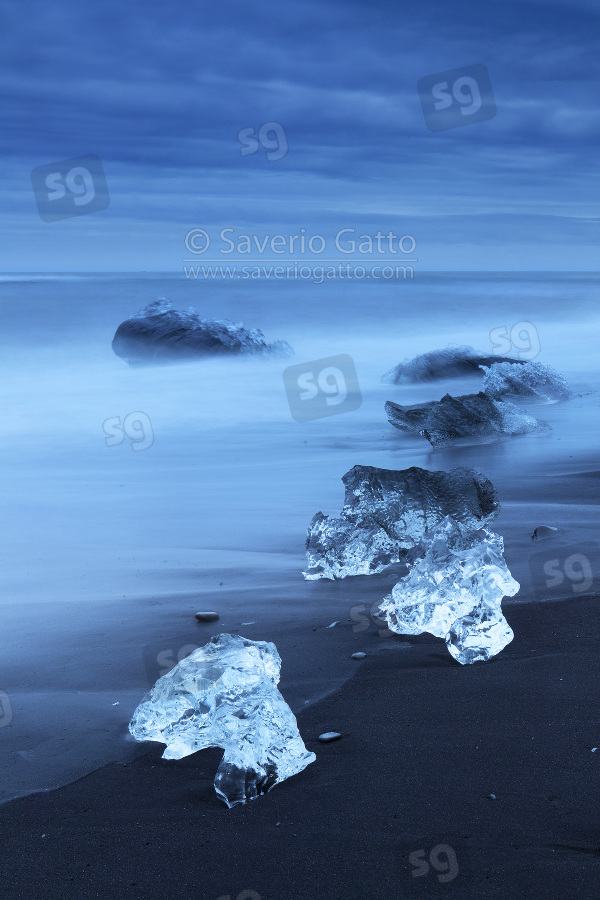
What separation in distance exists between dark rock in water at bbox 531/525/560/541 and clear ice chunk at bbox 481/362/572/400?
5.69 metres

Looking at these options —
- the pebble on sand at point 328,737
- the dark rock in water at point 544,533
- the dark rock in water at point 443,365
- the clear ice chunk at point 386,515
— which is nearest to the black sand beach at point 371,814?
the pebble on sand at point 328,737

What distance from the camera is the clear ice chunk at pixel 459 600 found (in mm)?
3268

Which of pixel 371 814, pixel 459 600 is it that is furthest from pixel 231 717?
pixel 459 600

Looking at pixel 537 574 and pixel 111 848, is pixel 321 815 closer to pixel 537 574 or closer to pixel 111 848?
pixel 111 848

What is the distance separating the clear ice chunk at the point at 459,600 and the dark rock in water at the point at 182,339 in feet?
44.4

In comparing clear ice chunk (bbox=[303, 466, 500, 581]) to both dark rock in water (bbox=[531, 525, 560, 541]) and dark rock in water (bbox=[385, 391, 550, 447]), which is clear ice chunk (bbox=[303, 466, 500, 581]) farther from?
dark rock in water (bbox=[385, 391, 550, 447])

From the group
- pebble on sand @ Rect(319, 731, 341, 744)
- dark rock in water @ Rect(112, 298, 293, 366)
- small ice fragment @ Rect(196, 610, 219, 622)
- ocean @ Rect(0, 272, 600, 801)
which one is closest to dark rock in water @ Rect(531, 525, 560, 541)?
ocean @ Rect(0, 272, 600, 801)

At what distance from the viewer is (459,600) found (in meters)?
3.38

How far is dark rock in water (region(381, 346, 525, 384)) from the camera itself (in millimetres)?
12805

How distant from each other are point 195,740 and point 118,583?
1982 millimetres

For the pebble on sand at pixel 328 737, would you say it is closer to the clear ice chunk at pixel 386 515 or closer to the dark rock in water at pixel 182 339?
the clear ice chunk at pixel 386 515

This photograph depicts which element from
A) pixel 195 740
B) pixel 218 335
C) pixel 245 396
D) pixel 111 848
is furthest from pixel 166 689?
pixel 218 335

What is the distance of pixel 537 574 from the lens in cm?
415

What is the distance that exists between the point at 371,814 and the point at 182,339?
603 inches
